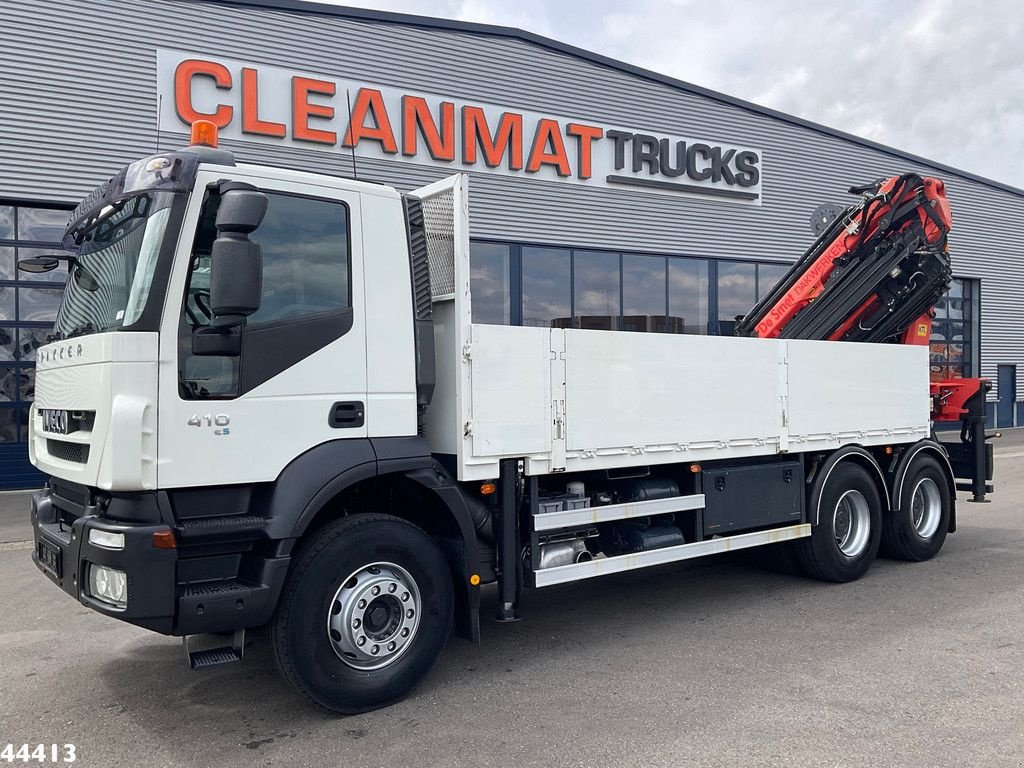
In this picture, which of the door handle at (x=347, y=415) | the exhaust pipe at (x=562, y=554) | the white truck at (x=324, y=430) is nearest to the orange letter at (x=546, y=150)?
the white truck at (x=324, y=430)

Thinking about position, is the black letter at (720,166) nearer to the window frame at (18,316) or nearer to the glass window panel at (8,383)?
the window frame at (18,316)

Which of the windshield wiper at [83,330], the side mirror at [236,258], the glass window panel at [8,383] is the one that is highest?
the side mirror at [236,258]

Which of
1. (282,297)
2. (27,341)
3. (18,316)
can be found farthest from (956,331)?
(282,297)

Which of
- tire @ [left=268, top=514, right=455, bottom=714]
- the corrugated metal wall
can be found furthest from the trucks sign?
tire @ [left=268, top=514, right=455, bottom=714]

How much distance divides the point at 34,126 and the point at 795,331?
477 inches

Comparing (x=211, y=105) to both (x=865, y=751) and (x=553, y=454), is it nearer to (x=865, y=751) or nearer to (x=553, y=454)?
(x=553, y=454)

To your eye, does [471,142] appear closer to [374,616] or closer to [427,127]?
[427,127]

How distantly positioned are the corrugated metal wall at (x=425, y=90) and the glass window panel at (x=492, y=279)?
0.38 meters

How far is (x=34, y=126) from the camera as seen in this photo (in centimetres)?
1327

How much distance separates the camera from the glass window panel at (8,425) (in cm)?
1359

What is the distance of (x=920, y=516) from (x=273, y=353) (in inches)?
264

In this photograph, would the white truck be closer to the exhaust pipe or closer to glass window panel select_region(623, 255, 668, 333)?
the exhaust pipe

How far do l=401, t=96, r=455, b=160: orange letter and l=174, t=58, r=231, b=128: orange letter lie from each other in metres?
3.24

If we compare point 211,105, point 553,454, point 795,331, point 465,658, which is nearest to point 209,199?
point 553,454
